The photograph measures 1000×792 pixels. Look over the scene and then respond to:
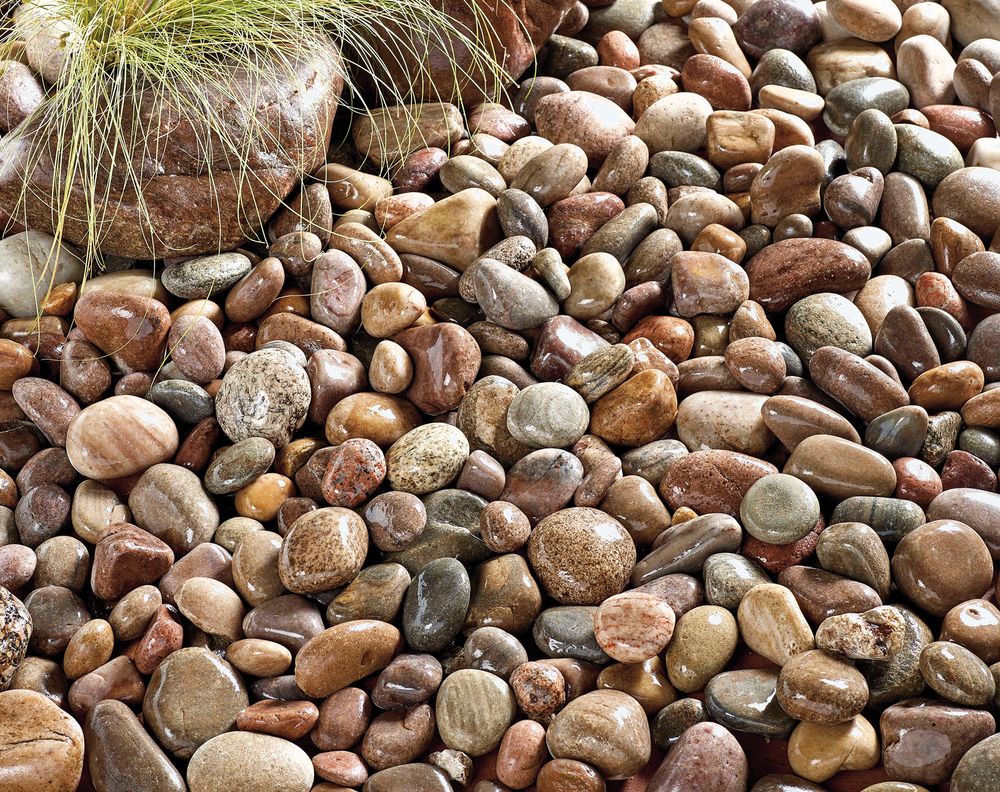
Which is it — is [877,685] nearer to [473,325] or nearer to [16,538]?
[473,325]

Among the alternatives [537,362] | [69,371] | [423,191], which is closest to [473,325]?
[537,362]

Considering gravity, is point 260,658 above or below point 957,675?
below

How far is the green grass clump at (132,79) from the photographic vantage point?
2.36 meters

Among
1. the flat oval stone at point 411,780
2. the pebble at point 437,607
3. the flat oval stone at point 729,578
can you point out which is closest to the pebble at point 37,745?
the flat oval stone at point 411,780

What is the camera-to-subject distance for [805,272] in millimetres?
2439

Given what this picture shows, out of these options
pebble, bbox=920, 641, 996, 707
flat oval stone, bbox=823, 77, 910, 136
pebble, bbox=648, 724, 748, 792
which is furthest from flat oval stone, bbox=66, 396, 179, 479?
flat oval stone, bbox=823, 77, 910, 136

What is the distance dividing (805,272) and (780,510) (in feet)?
2.65

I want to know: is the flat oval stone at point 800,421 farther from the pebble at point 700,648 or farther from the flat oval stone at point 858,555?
the pebble at point 700,648

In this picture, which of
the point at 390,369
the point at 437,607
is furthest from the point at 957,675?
the point at 390,369

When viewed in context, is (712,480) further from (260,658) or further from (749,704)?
(260,658)

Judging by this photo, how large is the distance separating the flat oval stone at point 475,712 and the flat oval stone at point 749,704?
14.7 inches

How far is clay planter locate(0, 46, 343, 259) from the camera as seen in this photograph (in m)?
2.44

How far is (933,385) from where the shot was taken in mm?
2158

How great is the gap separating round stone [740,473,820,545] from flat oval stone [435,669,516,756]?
24.0 inches
